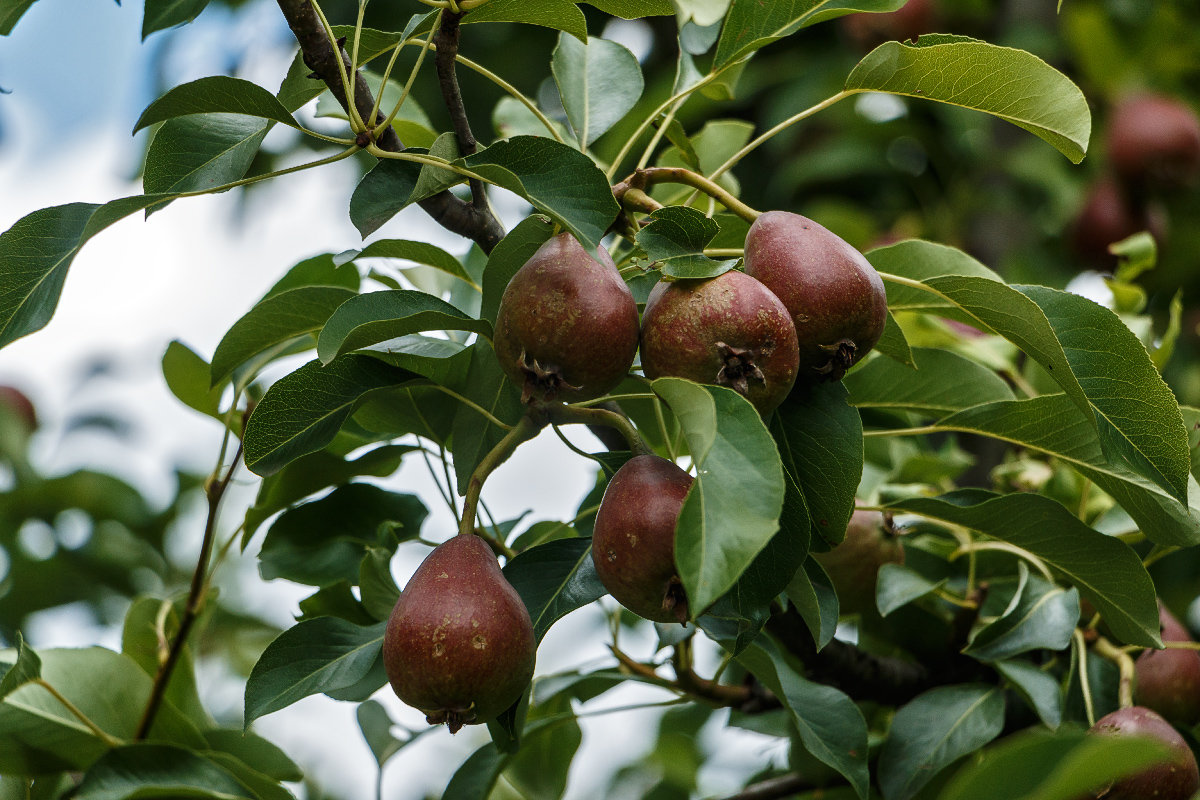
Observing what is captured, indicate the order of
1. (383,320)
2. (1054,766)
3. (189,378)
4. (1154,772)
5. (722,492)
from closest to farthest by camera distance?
1. (1054,766)
2. (722,492)
3. (383,320)
4. (1154,772)
5. (189,378)

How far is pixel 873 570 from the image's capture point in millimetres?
941

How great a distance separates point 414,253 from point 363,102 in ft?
0.47

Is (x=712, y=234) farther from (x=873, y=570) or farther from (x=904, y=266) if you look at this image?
(x=873, y=570)

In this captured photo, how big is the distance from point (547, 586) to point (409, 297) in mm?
208

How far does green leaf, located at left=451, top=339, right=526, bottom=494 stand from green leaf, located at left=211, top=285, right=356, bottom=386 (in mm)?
101

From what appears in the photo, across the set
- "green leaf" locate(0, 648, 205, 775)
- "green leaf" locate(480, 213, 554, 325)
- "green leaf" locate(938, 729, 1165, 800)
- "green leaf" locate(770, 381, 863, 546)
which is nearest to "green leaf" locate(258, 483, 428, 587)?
"green leaf" locate(0, 648, 205, 775)

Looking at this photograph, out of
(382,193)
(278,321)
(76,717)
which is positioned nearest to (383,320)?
(382,193)

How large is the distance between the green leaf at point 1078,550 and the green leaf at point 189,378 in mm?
646

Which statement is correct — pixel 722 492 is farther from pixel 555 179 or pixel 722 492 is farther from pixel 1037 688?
pixel 1037 688

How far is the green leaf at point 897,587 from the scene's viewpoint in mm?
865

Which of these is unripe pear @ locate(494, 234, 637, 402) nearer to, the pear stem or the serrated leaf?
the pear stem

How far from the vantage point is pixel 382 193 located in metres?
0.67

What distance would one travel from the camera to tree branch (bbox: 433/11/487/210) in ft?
2.23

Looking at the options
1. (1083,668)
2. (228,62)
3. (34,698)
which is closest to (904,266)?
(1083,668)
